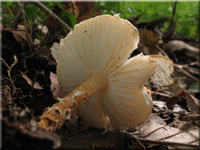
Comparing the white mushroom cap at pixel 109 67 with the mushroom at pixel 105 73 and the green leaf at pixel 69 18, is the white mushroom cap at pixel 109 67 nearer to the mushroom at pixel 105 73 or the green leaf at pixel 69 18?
the mushroom at pixel 105 73

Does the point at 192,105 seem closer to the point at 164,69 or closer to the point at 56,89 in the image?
the point at 164,69

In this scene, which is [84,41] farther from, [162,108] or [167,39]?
[167,39]

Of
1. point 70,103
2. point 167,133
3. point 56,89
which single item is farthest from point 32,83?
point 167,133

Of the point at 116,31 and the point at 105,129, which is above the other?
the point at 116,31

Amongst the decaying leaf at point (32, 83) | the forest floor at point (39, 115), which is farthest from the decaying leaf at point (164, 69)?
the decaying leaf at point (32, 83)

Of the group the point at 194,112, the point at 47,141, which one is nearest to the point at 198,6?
the point at 194,112

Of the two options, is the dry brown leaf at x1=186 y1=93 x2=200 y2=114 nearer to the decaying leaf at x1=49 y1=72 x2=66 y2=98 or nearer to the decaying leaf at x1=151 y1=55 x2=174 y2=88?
the decaying leaf at x1=151 y1=55 x2=174 y2=88

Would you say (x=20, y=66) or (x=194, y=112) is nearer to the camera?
(x=20, y=66)

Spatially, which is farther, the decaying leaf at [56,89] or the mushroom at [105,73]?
the decaying leaf at [56,89]
